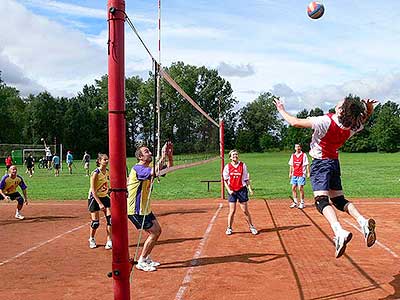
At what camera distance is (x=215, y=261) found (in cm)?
780

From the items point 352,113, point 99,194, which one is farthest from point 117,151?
point 99,194

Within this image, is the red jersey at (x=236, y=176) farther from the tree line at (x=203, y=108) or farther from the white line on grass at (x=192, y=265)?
the tree line at (x=203, y=108)

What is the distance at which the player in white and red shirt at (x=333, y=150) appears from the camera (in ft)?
17.0

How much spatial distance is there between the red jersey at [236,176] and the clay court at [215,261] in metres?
1.00

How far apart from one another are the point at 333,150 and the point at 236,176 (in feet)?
14.7

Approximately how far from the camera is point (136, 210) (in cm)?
→ 727

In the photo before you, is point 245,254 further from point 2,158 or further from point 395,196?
point 2,158

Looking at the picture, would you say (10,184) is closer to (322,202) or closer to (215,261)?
(215,261)

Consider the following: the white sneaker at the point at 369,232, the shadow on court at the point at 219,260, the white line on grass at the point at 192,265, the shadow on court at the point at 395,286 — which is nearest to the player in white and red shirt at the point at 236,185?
the white line on grass at the point at 192,265

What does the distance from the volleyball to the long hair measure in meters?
1.61

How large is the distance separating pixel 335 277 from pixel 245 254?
73.3 inches

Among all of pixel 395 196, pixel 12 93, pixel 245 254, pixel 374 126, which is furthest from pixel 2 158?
pixel 374 126

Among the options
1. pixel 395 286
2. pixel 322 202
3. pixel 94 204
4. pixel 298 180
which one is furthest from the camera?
pixel 298 180

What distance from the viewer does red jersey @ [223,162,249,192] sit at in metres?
10.0
